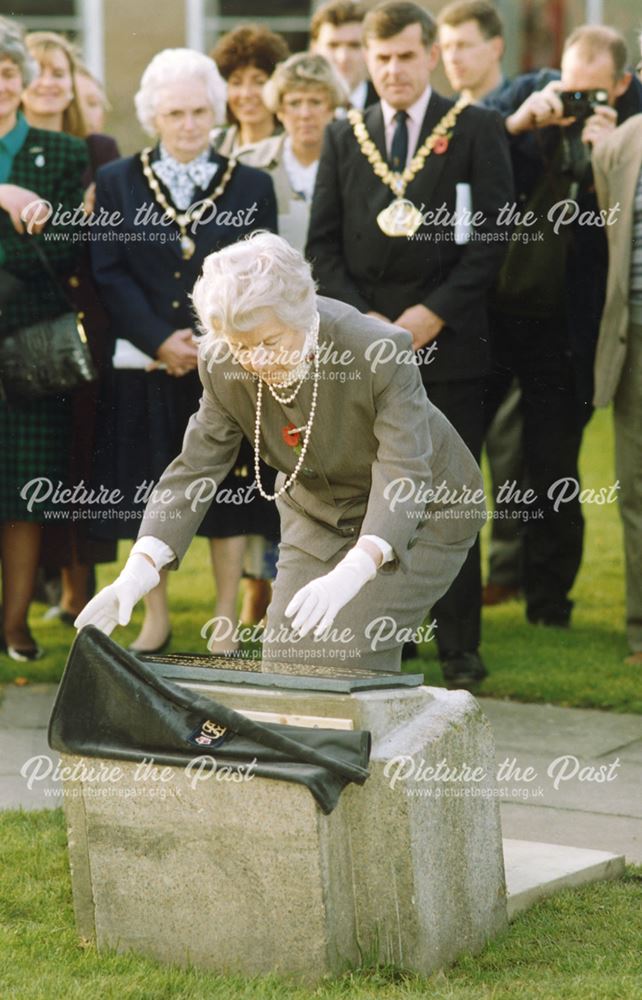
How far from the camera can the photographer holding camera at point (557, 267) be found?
683cm

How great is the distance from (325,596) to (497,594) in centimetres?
430

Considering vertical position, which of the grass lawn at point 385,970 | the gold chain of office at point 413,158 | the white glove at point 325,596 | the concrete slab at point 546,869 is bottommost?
the concrete slab at point 546,869

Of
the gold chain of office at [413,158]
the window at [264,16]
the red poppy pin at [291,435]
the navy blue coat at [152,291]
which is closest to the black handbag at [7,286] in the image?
the navy blue coat at [152,291]

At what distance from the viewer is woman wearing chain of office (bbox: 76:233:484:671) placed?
12.8 feet

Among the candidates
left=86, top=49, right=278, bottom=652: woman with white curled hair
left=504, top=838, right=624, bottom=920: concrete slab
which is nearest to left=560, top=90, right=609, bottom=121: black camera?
left=86, top=49, right=278, bottom=652: woman with white curled hair

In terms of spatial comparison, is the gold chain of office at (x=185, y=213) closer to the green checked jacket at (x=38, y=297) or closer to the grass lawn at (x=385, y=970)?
the green checked jacket at (x=38, y=297)

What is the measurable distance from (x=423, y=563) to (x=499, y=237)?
2248 mm

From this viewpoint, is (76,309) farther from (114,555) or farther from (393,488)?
(393,488)

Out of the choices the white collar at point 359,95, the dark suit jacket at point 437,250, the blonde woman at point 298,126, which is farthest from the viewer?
the white collar at point 359,95

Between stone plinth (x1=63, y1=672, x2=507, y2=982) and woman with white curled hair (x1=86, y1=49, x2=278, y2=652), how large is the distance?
2809mm

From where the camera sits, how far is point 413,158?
20.9ft

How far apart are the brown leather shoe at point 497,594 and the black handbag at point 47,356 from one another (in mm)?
2263

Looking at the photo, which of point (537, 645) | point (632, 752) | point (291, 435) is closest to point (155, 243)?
point (537, 645)

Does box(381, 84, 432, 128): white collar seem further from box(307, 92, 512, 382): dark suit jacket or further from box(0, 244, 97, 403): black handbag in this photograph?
box(0, 244, 97, 403): black handbag
